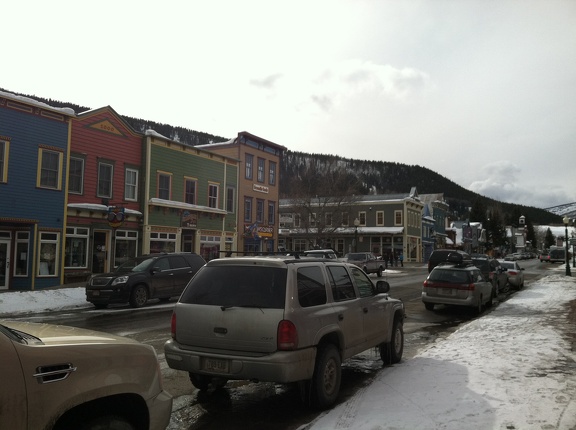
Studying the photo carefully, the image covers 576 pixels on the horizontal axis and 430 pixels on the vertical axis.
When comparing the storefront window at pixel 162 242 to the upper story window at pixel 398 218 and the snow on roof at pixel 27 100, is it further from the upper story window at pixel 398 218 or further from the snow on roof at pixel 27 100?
the upper story window at pixel 398 218

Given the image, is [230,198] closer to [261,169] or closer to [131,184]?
[261,169]

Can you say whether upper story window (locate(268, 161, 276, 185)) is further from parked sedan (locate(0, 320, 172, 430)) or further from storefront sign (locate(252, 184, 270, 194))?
parked sedan (locate(0, 320, 172, 430))

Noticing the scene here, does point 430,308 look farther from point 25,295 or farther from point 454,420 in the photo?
point 25,295

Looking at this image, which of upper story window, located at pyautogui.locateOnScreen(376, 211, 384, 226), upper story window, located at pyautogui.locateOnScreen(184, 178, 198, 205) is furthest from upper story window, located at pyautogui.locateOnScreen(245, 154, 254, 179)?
upper story window, located at pyautogui.locateOnScreen(376, 211, 384, 226)

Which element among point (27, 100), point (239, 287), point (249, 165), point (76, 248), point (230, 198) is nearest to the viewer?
point (239, 287)

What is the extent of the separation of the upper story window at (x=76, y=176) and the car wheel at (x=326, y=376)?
2110cm

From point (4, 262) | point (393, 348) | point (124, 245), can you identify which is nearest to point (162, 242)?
point (124, 245)

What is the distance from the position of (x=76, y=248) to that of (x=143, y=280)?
9694 millimetres

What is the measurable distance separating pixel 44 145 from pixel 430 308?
697 inches

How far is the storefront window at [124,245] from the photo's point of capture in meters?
25.7

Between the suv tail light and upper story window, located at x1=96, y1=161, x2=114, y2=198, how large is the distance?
22.1 m

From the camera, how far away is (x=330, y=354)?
575cm

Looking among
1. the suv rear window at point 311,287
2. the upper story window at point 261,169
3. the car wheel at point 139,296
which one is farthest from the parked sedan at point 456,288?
the upper story window at point 261,169

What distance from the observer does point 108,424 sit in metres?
3.19
